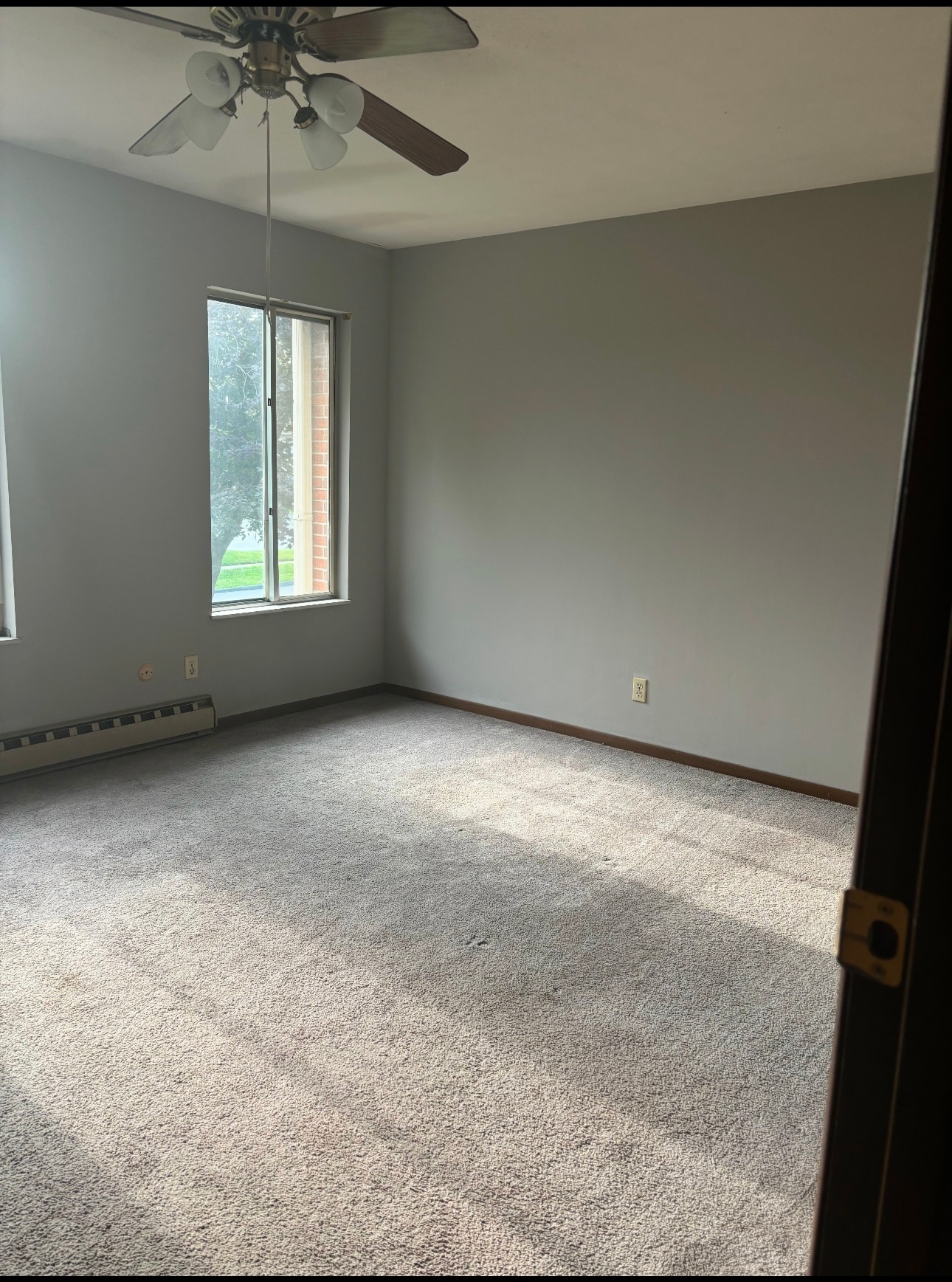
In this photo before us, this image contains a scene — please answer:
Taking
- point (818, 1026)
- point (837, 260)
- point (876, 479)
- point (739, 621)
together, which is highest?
point (837, 260)

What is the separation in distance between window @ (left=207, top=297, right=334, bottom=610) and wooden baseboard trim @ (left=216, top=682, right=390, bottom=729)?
0.58 m

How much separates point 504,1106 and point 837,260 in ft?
11.1

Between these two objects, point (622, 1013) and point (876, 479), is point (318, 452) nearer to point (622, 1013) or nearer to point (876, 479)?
point (876, 479)

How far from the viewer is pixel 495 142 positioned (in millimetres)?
3260

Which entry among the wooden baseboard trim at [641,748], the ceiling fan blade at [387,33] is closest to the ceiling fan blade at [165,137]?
the ceiling fan blade at [387,33]

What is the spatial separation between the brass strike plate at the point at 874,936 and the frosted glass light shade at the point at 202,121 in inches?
95.0

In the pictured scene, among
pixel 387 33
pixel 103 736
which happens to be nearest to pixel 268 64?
pixel 387 33

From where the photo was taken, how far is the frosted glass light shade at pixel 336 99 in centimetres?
220

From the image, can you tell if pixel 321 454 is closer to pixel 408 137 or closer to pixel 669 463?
pixel 669 463

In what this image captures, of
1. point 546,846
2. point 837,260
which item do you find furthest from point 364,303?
point 546,846

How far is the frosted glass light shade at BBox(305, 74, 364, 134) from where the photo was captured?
220 cm

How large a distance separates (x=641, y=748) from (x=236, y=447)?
258cm

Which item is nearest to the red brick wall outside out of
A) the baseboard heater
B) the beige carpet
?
the baseboard heater

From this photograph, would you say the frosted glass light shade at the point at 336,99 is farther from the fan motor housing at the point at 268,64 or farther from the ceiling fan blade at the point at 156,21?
the ceiling fan blade at the point at 156,21
